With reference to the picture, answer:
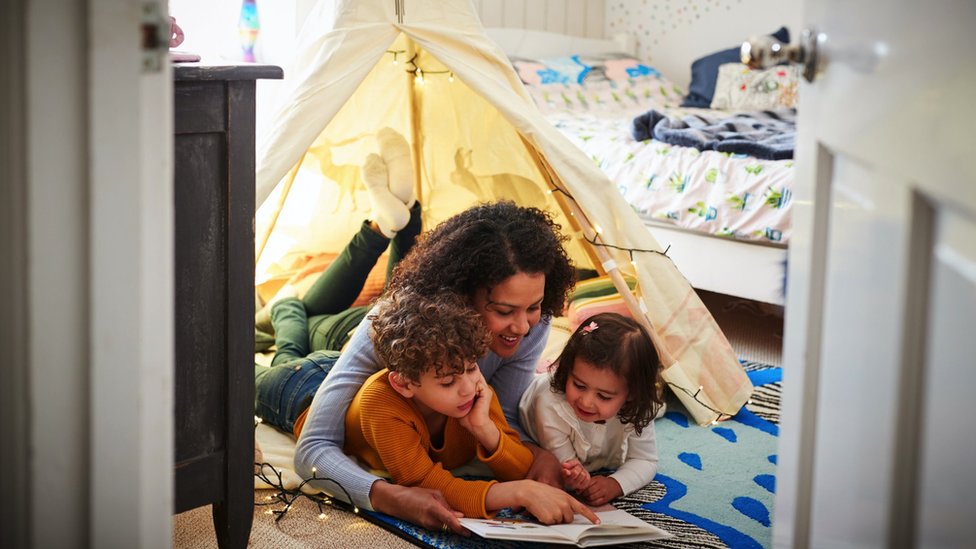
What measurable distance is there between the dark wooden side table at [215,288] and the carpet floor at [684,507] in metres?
0.17

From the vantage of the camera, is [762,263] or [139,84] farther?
[762,263]

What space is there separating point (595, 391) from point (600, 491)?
0.19 metres

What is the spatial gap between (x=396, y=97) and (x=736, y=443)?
1.28 meters

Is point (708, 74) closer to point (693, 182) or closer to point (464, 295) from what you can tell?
point (693, 182)

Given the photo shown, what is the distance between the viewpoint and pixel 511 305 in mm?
1821

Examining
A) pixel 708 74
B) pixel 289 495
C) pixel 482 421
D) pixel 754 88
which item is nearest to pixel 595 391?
pixel 482 421

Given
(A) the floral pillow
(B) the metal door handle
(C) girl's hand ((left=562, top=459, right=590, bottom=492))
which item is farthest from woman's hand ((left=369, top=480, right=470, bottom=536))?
(A) the floral pillow

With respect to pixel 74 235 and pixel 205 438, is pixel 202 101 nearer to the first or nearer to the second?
pixel 205 438

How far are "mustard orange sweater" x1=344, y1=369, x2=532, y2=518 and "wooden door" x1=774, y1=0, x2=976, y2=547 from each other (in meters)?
0.85

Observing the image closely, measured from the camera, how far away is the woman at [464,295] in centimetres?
178

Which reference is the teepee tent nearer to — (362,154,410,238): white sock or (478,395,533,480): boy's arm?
(362,154,410,238): white sock

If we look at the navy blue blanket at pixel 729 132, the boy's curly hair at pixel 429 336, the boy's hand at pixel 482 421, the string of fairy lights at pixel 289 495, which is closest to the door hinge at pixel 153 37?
the boy's curly hair at pixel 429 336

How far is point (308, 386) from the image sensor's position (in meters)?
2.04

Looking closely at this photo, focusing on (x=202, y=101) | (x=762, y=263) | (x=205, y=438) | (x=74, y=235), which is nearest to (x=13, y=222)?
(x=74, y=235)
